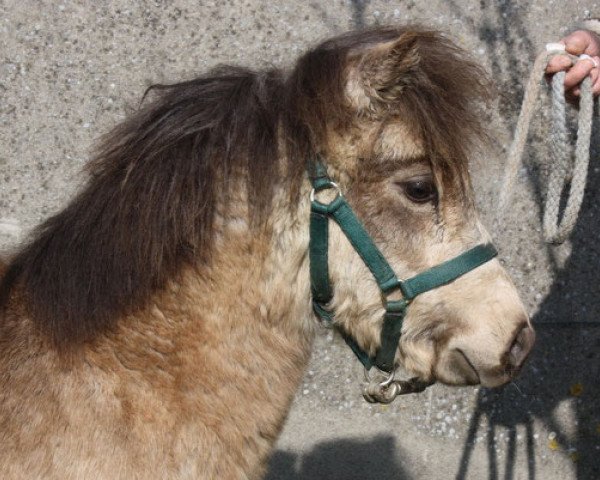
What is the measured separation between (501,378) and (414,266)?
1.17ft

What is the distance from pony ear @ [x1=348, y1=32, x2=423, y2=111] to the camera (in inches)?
54.0

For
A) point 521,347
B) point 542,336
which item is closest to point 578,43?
point 521,347

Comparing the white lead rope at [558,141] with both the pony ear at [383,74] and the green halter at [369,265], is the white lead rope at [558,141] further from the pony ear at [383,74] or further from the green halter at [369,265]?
the pony ear at [383,74]

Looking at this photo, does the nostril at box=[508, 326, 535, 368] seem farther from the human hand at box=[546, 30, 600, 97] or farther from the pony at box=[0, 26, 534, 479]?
the human hand at box=[546, 30, 600, 97]

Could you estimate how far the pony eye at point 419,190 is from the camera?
1504 millimetres

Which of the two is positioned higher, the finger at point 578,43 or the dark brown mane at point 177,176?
the dark brown mane at point 177,176

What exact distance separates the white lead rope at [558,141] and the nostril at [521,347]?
0.45m

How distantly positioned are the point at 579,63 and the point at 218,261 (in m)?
1.21

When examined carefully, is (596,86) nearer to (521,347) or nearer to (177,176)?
(521,347)

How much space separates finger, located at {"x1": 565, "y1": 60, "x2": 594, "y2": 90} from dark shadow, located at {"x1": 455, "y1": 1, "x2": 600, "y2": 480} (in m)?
1.42

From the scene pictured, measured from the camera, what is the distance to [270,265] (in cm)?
151

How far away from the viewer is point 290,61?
3291 mm

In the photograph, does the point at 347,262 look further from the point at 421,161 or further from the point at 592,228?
the point at 592,228

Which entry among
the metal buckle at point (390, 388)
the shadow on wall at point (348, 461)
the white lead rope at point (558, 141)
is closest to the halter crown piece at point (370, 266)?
the metal buckle at point (390, 388)
